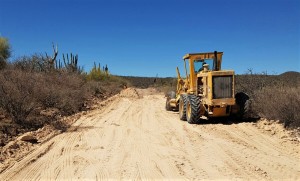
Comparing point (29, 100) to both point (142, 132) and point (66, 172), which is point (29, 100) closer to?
point (142, 132)

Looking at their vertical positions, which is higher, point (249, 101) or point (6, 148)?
point (249, 101)

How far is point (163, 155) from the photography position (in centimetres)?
948

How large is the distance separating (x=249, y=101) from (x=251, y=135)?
10.0 feet

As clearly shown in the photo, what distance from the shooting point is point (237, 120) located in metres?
15.3

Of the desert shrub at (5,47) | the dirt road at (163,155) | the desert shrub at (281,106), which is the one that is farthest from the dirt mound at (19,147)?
the desert shrub at (5,47)

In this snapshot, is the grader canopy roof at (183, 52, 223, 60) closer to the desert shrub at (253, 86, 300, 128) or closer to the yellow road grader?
the yellow road grader

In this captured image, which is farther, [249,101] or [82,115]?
[82,115]

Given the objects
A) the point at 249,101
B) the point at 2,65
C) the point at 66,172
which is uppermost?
the point at 2,65

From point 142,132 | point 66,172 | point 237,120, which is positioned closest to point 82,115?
point 142,132

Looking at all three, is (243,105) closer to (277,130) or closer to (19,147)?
(277,130)

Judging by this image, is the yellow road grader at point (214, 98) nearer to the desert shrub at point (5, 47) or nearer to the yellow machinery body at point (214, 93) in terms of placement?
the yellow machinery body at point (214, 93)

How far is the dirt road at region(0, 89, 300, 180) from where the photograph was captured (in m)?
7.95

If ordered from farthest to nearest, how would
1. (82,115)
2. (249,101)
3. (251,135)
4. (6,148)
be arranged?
(82,115) → (249,101) → (251,135) → (6,148)

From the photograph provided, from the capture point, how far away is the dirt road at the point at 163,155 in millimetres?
7953
